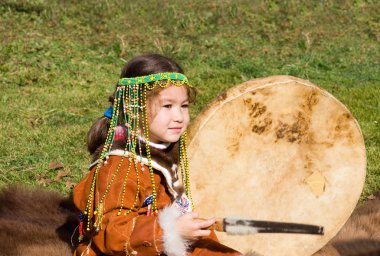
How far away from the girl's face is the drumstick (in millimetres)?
542

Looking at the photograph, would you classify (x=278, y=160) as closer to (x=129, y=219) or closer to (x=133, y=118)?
(x=133, y=118)

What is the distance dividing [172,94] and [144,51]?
22.6ft

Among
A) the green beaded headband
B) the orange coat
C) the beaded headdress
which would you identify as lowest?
the orange coat

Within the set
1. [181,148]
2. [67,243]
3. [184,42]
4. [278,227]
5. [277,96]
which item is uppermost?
[184,42]

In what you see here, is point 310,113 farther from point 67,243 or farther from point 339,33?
point 339,33

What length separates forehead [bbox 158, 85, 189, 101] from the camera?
326cm

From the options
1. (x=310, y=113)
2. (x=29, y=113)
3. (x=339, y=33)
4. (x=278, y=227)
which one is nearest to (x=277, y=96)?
(x=310, y=113)

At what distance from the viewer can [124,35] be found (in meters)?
10.6

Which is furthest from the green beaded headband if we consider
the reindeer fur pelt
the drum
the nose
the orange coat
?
the reindeer fur pelt

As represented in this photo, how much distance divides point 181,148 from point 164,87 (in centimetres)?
40

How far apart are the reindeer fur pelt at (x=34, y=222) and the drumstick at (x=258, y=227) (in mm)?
1062

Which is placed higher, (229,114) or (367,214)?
(229,114)

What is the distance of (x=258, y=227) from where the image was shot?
2.89 metres

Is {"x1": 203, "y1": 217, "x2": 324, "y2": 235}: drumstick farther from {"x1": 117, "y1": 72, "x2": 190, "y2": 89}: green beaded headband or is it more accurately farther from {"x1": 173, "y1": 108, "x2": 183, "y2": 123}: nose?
{"x1": 117, "y1": 72, "x2": 190, "y2": 89}: green beaded headband
